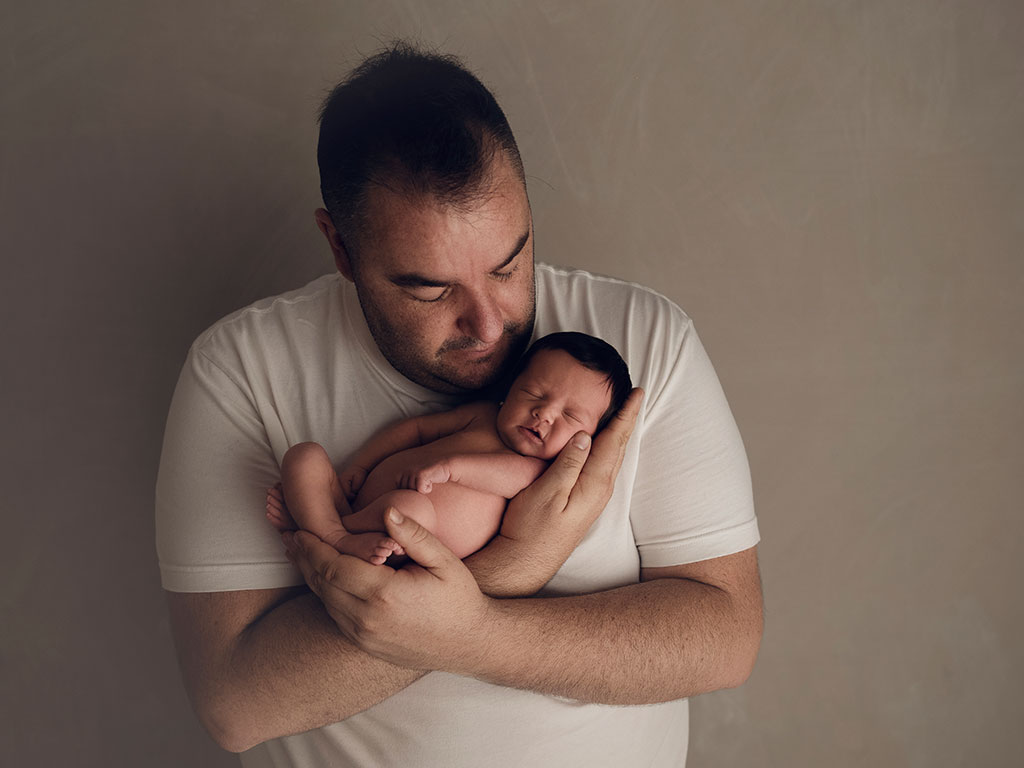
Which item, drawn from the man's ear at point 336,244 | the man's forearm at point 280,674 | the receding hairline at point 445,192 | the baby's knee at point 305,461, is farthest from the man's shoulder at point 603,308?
the man's forearm at point 280,674

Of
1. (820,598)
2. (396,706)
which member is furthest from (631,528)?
(820,598)

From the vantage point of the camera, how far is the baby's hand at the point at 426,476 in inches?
45.0

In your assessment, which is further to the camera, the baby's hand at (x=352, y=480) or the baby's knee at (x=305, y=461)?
the baby's hand at (x=352, y=480)

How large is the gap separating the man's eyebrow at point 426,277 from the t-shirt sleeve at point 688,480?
0.33m

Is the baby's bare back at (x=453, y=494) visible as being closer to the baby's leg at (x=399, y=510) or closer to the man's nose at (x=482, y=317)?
the baby's leg at (x=399, y=510)

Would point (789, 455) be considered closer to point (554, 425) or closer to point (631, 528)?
point (631, 528)

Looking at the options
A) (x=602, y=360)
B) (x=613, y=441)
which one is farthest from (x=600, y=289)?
(x=613, y=441)

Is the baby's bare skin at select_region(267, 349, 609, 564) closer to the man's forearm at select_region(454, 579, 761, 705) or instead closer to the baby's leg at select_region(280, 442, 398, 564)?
the baby's leg at select_region(280, 442, 398, 564)

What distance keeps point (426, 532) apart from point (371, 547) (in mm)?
78

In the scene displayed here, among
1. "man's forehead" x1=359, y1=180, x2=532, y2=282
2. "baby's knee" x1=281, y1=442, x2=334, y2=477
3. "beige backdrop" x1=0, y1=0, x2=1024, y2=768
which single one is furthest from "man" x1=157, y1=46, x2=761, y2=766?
"beige backdrop" x1=0, y1=0, x2=1024, y2=768

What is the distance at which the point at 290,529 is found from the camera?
1.21m

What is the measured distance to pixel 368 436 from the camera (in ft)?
Result: 4.41

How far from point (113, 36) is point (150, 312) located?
573 millimetres

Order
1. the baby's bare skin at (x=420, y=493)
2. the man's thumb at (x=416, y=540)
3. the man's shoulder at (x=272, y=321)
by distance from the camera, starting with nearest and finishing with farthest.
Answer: the man's thumb at (x=416, y=540) → the baby's bare skin at (x=420, y=493) → the man's shoulder at (x=272, y=321)
